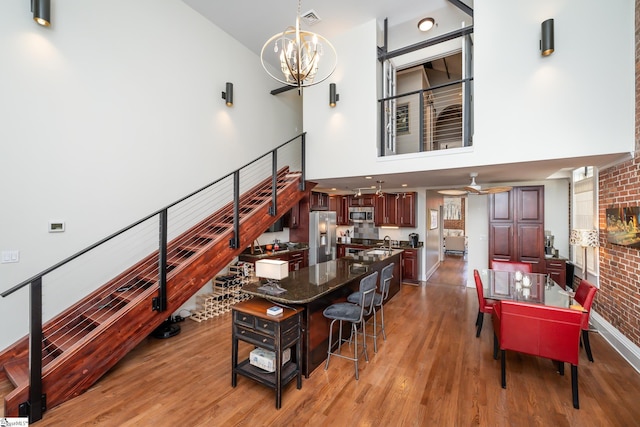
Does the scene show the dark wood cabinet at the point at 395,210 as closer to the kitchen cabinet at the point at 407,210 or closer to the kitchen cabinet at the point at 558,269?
the kitchen cabinet at the point at 407,210

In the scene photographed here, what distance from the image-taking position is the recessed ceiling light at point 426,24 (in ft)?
15.5

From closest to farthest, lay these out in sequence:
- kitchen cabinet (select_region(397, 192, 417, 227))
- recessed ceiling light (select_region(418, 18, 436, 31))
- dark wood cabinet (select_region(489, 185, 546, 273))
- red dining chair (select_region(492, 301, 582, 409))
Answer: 1. red dining chair (select_region(492, 301, 582, 409))
2. recessed ceiling light (select_region(418, 18, 436, 31))
3. dark wood cabinet (select_region(489, 185, 546, 273))
4. kitchen cabinet (select_region(397, 192, 417, 227))

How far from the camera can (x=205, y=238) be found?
3.96 meters

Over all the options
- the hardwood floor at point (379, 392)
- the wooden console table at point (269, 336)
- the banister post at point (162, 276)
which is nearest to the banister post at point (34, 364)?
the hardwood floor at point (379, 392)

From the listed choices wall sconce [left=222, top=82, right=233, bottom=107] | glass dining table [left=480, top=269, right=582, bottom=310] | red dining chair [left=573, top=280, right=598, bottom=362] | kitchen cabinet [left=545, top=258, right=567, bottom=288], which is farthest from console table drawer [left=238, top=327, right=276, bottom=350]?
kitchen cabinet [left=545, top=258, right=567, bottom=288]

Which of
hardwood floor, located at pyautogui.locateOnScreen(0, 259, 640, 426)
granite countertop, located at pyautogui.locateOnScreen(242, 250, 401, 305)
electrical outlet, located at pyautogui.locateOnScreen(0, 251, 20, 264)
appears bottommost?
hardwood floor, located at pyautogui.locateOnScreen(0, 259, 640, 426)

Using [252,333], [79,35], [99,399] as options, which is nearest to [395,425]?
[252,333]

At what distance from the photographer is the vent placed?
4.59m

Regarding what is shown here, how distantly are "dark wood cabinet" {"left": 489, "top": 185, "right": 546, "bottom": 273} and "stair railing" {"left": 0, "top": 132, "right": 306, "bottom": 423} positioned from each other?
4.23 metres

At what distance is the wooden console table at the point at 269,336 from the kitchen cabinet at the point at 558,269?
547 centimetres

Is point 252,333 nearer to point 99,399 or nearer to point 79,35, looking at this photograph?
point 99,399

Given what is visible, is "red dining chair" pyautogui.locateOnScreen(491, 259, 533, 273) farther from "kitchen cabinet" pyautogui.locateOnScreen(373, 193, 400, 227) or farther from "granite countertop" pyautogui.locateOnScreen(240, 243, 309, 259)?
"granite countertop" pyautogui.locateOnScreen(240, 243, 309, 259)

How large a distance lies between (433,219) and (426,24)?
17.1 ft

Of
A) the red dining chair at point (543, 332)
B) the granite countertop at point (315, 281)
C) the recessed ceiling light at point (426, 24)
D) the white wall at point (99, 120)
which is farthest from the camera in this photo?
the recessed ceiling light at point (426, 24)
